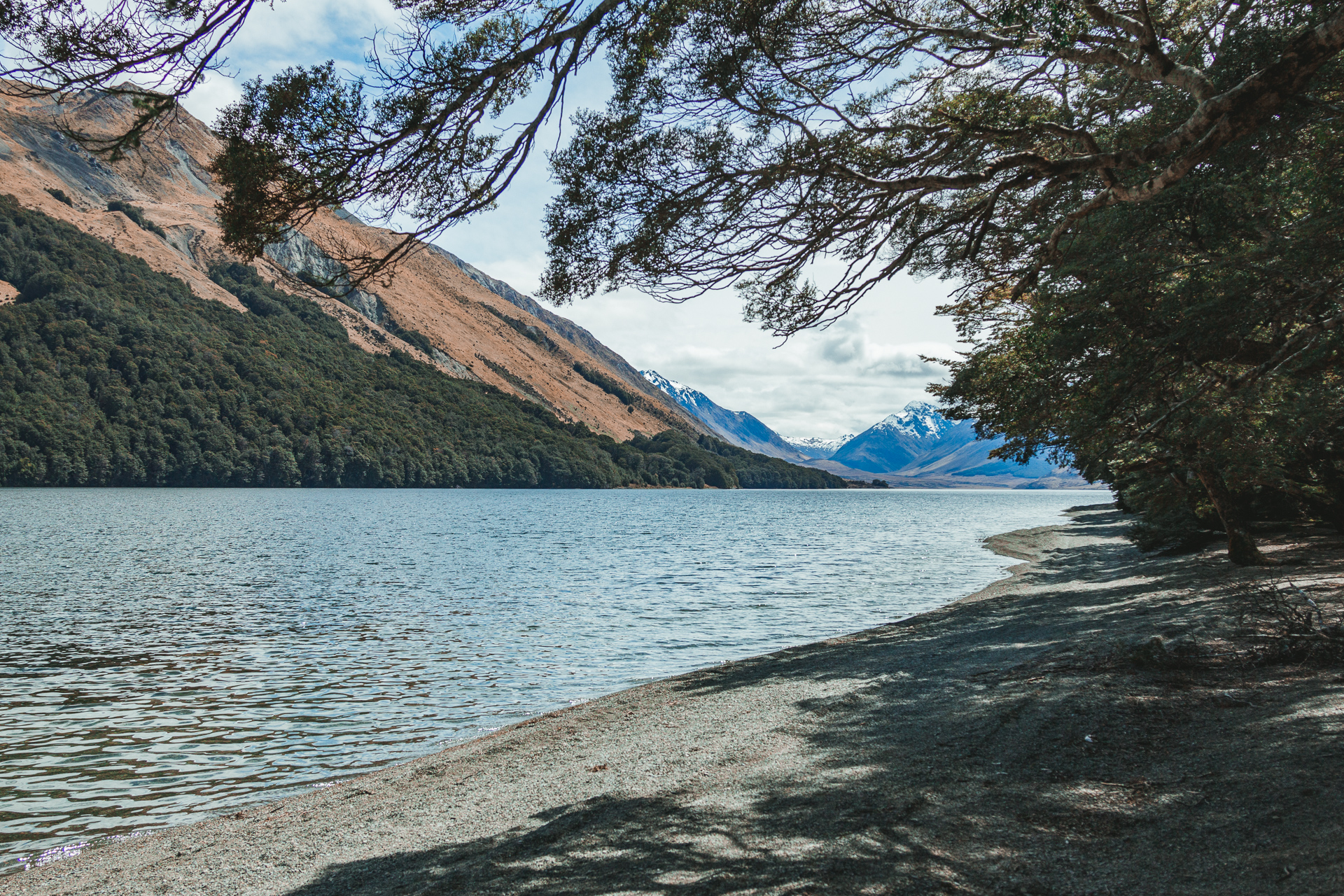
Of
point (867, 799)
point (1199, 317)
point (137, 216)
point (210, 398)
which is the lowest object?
point (867, 799)

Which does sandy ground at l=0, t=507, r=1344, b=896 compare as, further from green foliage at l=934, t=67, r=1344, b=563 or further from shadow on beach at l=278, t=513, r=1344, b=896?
green foliage at l=934, t=67, r=1344, b=563

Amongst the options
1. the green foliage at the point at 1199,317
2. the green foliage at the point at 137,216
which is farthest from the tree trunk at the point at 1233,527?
the green foliage at the point at 137,216

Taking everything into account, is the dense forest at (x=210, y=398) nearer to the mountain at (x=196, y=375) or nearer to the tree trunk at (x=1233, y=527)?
the mountain at (x=196, y=375)

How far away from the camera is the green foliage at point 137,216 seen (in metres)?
160

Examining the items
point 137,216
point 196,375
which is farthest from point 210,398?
point 137,216

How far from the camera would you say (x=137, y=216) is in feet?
529

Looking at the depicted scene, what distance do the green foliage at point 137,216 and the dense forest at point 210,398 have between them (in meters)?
14.4

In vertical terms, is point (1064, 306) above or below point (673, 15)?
below

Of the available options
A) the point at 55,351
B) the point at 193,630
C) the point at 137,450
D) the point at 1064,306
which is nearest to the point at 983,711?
the point at 1064,306

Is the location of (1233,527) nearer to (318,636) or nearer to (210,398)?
(318,636)

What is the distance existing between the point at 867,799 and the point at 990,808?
0.79 meters

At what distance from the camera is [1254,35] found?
6.45m

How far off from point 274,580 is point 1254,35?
1026 inches

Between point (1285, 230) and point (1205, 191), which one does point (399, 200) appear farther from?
point (1285, 230)
